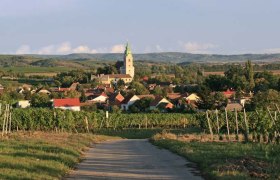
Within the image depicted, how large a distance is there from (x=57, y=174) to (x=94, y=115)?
47.5m

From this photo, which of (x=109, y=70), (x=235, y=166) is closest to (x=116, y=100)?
(x=109, y=70)

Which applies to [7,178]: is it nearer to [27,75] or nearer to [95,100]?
[95,100]

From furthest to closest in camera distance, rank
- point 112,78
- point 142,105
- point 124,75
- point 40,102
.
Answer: point 124,75 → point 112,78 → point 142,105 → point 40,102

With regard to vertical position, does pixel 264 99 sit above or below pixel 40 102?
above

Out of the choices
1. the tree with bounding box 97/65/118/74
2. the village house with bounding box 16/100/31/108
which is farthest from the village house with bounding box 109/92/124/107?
the tree with bounding box 97/65/118/74

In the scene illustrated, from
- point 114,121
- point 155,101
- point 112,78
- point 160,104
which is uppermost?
point 112,78

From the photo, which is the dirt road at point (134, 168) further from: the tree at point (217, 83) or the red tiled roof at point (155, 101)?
the tree at point (217, 83)

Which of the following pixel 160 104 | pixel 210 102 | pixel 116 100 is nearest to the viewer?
pixel 210 102

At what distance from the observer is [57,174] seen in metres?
15.0

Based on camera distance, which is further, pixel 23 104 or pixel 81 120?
pixel 23 104

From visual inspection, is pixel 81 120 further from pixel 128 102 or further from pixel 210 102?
pixel 128 102

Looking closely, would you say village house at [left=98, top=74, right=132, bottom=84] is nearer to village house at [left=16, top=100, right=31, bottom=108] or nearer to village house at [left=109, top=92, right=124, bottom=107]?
village house at [left=109, top=92, right=124, bottom=107]

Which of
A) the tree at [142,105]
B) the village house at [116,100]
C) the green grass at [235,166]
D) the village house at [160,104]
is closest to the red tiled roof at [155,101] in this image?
the village house at [160,104]

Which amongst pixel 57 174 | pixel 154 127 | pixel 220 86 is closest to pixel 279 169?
pixel 57 174
